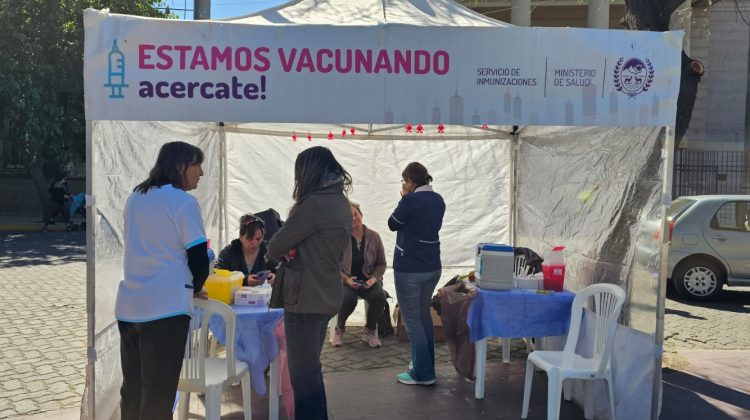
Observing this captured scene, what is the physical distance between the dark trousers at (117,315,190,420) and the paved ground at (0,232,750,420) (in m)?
1.67

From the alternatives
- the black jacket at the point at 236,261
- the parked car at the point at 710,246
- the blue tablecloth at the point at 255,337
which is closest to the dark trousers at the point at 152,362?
the blue tablecloth at the point at 255,337

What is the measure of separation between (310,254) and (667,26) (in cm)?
410

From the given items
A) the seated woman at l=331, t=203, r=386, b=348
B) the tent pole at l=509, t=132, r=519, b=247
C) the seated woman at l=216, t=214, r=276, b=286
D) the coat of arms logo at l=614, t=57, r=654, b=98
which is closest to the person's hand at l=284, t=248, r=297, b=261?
the seated woman at l=216, t=214, r=276, b=286

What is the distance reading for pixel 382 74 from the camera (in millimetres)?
3703

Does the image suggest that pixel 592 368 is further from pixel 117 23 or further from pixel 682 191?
pixel 682 191

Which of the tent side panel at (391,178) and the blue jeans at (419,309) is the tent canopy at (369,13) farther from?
the tent side panel at (391,178)

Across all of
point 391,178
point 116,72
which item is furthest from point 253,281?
point 391,178

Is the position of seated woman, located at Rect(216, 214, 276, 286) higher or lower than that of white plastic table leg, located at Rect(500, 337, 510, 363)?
higher

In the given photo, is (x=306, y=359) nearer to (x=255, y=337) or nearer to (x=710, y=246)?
(x=255, y=337)

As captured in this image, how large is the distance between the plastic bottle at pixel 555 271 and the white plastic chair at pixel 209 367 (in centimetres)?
232

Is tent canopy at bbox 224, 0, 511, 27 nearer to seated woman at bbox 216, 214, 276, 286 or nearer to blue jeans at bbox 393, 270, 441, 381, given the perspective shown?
seated woman at bbox 216, 214, 276, 286

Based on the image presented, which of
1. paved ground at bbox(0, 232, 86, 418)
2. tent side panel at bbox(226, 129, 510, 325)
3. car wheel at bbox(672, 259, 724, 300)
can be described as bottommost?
paved ground at bbox(0, 232, 86, 418)

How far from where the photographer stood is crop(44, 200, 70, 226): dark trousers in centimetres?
1630

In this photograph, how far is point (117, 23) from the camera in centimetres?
344
